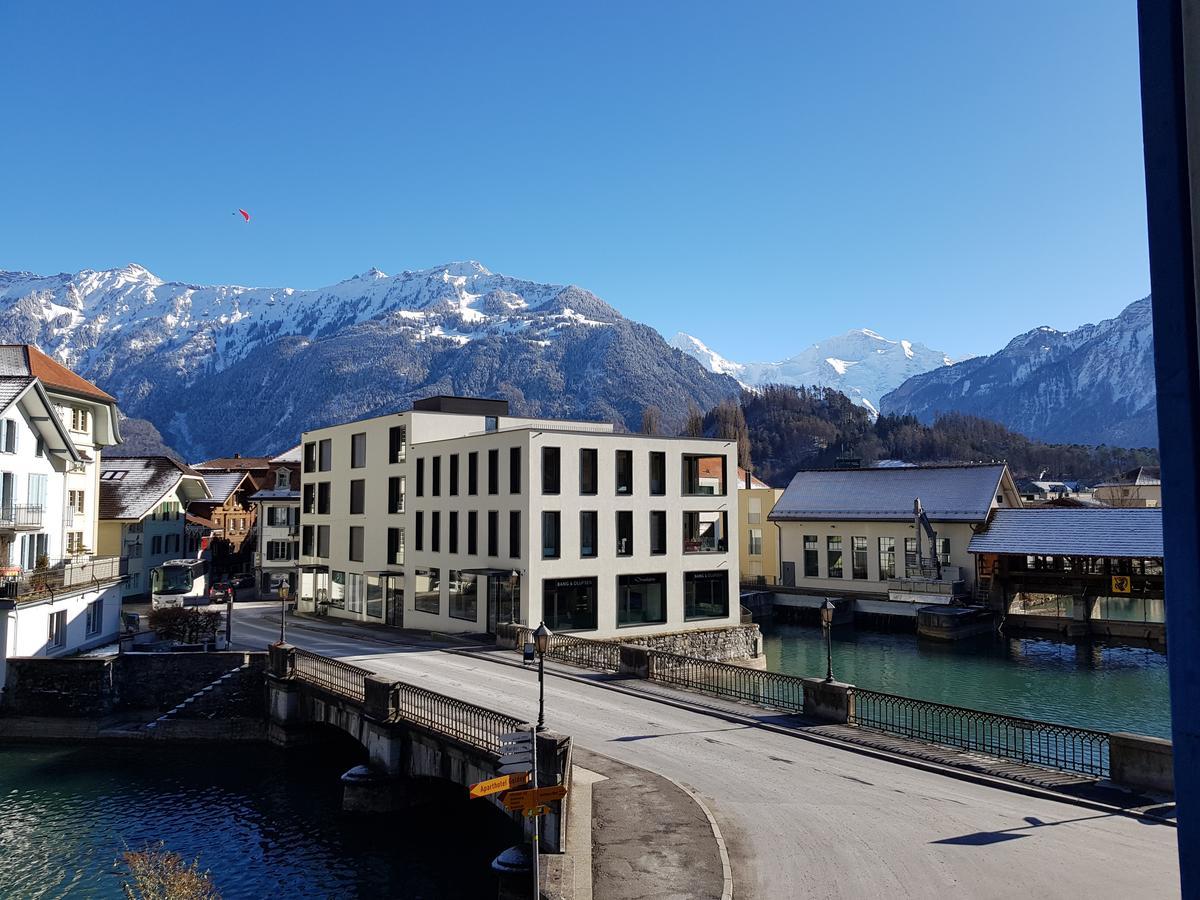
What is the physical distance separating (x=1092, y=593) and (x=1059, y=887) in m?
53.5

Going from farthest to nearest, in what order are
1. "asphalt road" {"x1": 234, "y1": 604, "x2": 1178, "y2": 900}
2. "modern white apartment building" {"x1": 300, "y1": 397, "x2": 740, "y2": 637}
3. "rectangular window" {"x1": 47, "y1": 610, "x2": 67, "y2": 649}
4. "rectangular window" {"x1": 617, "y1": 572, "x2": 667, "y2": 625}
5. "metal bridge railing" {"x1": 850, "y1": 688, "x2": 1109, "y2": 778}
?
1. "rectangular window" {"x1": 617, "y1": 572, "x2": 667, "y2": 625}
2. "modern white apartment building" {"x1": 300, "y1": 397, "x2": 740, "y2": 637}
3. "rectangular window" {"x1": 47, "y1": 610, "x2": 67, "y2": 649}
4. "metal bridge railing" {"x1": 850, "y1": 688, "x2": 1109, "y2": 778}
5. "asphalt road" {"x1": 234, "y1": 604, "x2": 1178, "y2": 900}

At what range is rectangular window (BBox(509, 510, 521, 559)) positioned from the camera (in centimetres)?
4341

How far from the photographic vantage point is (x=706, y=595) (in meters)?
49.4

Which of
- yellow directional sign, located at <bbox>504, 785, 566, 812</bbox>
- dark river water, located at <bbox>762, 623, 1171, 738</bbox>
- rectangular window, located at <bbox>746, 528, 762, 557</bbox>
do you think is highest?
rectangular window, located at <bbox>746, 528, 762, 557</bbox>

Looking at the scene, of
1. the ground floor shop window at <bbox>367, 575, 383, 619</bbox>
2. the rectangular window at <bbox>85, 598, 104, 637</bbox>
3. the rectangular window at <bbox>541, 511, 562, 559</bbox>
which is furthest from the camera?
the ground floor shop window at <bbox>367, 575, 383, 619</bbox>

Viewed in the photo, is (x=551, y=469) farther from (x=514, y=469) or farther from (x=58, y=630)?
(x=58, y=630)

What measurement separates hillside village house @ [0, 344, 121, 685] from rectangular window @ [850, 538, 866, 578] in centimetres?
5421

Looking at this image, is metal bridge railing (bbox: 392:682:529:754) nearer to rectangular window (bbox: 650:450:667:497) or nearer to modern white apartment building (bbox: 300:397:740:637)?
modern white apartment building (bbox: 300:397:740:637)

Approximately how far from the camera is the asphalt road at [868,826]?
566 inches

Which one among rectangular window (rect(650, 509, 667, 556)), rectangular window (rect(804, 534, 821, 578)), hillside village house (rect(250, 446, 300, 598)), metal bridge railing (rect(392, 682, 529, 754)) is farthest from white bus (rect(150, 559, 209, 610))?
rectangular window (rect(804, 534, 821, 578))

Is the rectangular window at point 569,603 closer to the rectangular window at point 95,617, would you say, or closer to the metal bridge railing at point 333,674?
the metal bridge railing at point 333,674

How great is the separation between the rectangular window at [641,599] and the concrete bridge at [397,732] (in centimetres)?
1686

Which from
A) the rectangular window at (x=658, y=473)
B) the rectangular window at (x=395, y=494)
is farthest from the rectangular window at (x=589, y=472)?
the rectangular window at (x=395, y=494)

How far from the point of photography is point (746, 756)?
877 inches
